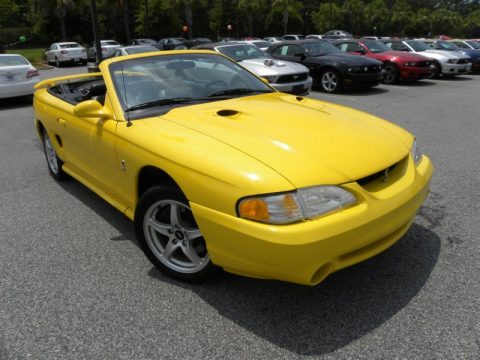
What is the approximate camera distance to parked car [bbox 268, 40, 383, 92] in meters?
11.5

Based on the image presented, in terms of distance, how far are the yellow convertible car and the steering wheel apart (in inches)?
0.4

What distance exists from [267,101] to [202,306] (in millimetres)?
1760

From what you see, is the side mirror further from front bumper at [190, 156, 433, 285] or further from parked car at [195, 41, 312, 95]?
parked car at [195, 41, 312, 95]

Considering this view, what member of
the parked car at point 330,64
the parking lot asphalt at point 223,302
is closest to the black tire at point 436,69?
the parked car at point 330,64

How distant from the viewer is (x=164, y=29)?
52812 millimetres

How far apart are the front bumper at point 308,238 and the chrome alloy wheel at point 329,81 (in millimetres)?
9797

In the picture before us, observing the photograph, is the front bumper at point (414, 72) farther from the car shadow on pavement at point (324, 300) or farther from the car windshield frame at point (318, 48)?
the car shadow on pavement at point (324, 300)

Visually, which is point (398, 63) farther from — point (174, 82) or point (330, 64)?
point (174, 82)

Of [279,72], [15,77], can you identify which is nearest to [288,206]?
[279,72]

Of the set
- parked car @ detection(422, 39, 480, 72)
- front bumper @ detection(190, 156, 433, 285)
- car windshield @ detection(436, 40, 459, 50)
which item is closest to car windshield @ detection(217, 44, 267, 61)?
front bumper @ detection(190, 156, 433, 285)

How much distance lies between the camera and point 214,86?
146 inches

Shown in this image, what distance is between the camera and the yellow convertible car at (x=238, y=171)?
220 centimetres

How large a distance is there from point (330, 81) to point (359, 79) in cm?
82

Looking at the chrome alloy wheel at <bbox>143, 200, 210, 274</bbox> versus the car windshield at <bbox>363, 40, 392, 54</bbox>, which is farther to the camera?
the car windshield at <bbox>363, 40, 392, 54</bbox>
